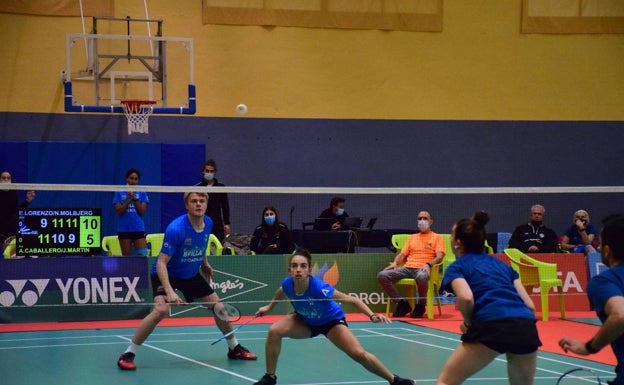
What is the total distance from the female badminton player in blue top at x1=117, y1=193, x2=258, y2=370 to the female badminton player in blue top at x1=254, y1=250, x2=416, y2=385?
1670 mm

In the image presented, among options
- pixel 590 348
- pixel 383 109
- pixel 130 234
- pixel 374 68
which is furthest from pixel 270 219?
pixel 590 348

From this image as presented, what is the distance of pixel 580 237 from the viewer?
16.7 meters

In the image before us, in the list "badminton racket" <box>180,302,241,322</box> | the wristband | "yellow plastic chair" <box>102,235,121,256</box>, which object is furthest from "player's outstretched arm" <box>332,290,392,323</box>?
"yellow plastic chair" <box>102,235,121,256</box>

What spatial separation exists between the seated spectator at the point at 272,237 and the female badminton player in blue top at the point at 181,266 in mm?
5026

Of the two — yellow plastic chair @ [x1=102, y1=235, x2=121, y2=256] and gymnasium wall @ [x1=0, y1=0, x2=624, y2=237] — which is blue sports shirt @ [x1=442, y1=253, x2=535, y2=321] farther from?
gymnasium wall @ [x1=0, y1=0, x2=624, y2=237]

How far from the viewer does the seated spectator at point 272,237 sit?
15.1 meters

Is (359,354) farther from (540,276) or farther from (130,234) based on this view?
(130,234)

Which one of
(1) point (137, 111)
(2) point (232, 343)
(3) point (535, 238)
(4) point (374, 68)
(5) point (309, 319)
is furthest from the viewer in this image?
(4) point (374, 68)

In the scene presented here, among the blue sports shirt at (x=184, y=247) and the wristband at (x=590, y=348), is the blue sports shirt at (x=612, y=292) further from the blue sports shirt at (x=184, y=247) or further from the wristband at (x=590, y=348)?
the blue sports shirt at (x=184, y=247)

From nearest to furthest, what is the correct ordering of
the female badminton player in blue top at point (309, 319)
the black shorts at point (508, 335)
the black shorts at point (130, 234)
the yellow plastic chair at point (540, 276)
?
the black shorts at point (508, 335) → the female badminton player in blue top at point (309, 319) → the yellow plastic chair at point (540, 276) → the black shorts at point (130, 234)

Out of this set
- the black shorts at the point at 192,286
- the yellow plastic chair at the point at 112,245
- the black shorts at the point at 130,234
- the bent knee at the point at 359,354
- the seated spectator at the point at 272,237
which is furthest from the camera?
the yellow plastic chair at the point at 112,245

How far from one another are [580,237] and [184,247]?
30.2ft

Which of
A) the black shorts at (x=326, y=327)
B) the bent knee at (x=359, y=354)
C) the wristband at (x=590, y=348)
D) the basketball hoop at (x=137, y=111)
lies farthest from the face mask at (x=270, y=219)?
the wristband at (x=590, y=348)

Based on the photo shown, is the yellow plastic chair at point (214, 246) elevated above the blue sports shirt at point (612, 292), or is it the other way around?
the blue sports shirt at point (612, 292)
